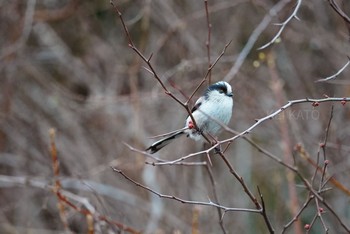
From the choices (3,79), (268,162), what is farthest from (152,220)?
(3,79)

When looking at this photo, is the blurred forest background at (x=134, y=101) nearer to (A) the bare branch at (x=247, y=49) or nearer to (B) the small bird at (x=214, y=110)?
(A) the bare branch at (x=247, y=49)

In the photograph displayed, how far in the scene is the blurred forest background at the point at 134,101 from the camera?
19.6 ft

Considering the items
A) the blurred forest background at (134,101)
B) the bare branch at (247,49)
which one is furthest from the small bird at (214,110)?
the blurred forest background at (134,101)

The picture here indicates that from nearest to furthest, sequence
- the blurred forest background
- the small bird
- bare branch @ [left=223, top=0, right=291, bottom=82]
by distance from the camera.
Answer: the small bird, bare branch @ [left=223, top=0, right=291, bottom=82], the blurred forest background

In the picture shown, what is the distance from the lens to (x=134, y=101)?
558 cm

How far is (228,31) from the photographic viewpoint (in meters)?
6.89

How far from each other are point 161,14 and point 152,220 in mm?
2332

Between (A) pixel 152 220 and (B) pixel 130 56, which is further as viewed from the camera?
(B) pixel 130 56

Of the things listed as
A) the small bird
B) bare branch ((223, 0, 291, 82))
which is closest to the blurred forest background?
bare branch ((223, 0, 291, 82))

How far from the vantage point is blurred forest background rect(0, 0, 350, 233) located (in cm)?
598

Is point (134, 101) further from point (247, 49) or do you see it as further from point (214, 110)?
point (214, 110)

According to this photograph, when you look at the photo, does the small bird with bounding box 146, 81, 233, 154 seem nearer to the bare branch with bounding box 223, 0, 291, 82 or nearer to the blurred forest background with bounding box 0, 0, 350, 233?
the bare branch with bounding box 223, 0, 291, 82

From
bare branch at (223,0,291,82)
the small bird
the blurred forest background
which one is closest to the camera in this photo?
the small bird

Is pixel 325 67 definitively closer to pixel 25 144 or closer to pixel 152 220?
pixel 152 220
